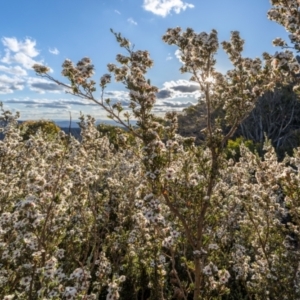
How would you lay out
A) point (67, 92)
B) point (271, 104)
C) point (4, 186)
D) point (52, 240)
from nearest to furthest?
point (67, 92) < point (52, 240) < point (4, 186) < point (271, 104)

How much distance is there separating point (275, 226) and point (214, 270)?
1.76 m

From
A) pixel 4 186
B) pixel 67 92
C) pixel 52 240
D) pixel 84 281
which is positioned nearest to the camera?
pixel 84 281

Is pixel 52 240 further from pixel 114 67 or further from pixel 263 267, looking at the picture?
pixel 263 267

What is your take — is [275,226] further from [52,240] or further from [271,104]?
[271,104]

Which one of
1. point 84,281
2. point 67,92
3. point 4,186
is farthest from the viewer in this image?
point 4,186

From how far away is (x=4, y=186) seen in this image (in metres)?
6.33

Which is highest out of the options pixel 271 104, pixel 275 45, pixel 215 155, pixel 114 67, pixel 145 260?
pixel 271 104

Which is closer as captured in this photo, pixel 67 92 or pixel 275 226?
pixel 67 92

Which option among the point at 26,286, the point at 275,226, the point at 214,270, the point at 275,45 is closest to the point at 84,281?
the point at 26,286

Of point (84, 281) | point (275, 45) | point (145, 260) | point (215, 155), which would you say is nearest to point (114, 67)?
point (215, 155)

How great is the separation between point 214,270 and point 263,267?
146 cm

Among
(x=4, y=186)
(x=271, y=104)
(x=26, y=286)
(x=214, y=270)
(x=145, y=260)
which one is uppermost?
(x=271, y=104)

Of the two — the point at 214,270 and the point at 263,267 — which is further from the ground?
the point at 214,270

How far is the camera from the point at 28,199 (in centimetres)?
398
